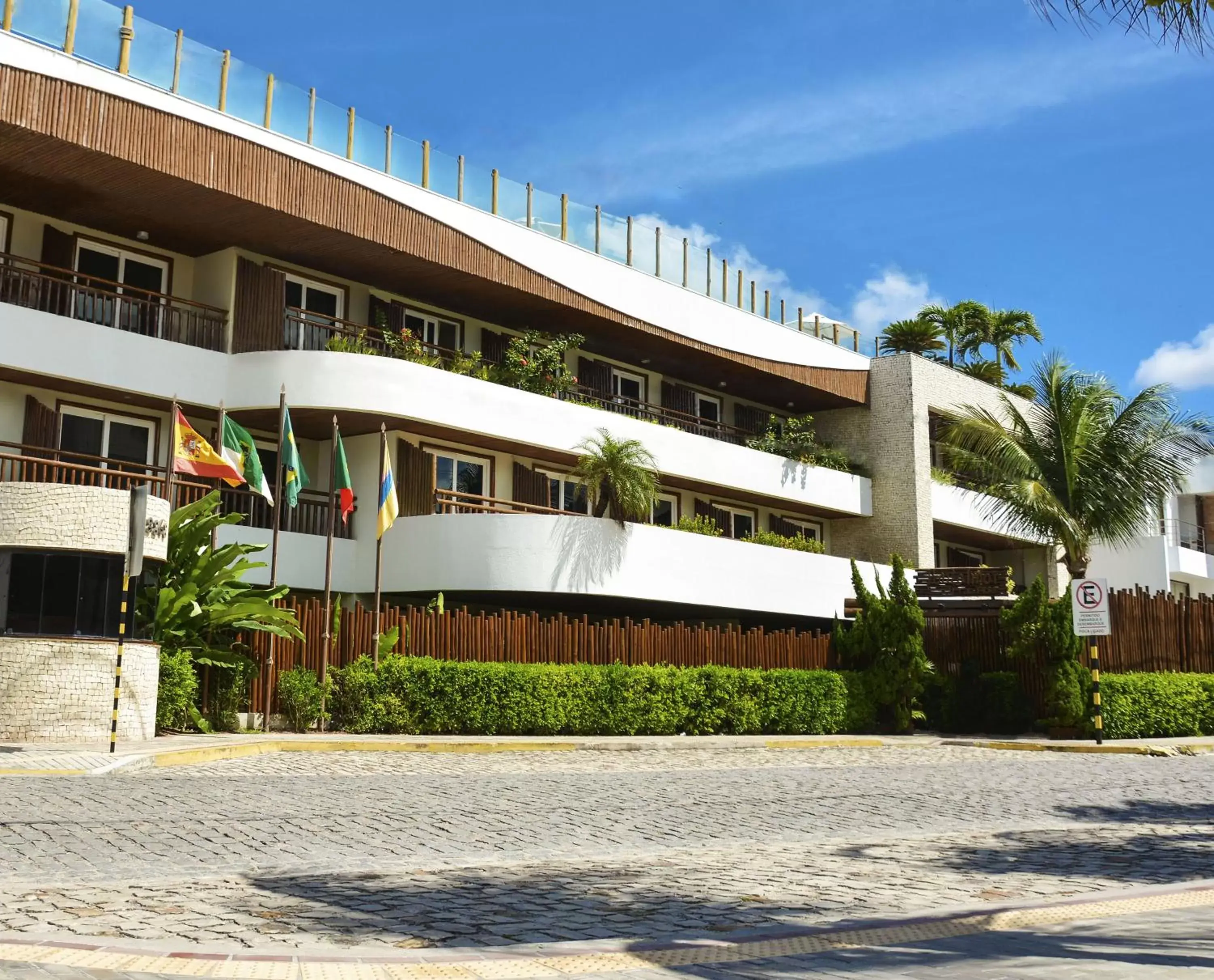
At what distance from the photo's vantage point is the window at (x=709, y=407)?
128 feet

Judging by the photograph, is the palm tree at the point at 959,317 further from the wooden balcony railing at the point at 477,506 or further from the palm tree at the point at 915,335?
the wooden balcony railing at the point at 477,506

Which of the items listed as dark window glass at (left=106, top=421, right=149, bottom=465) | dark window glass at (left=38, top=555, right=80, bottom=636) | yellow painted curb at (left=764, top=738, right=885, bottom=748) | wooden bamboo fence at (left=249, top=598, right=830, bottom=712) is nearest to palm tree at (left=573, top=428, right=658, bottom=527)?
wooden bamboo fence at (left=249, top=598, right=830, bottom=712)

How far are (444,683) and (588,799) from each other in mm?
8384

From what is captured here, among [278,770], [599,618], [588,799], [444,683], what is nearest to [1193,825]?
[588,799]

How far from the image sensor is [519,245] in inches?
1249

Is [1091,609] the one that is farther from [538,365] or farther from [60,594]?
[60,594]

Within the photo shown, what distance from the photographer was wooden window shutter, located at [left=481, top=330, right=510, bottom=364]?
32125 mm

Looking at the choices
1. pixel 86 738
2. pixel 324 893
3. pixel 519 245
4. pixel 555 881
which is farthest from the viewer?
pixel 519 245

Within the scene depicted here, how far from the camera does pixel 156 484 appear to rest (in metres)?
24.0

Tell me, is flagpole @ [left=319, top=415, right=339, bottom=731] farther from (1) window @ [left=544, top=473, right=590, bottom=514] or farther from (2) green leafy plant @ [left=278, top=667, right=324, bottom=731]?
(1) window @ [left=544, top=473, right=590, bottom=514]

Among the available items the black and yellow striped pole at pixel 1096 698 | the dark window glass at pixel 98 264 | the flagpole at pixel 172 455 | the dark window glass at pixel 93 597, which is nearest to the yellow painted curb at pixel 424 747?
the dark window glass at pixel 93 597

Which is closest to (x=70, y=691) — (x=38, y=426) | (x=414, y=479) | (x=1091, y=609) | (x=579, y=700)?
(x=38, y=426)

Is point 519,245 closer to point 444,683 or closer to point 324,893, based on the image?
point 444,683

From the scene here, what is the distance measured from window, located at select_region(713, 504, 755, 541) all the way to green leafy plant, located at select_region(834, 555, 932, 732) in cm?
943
